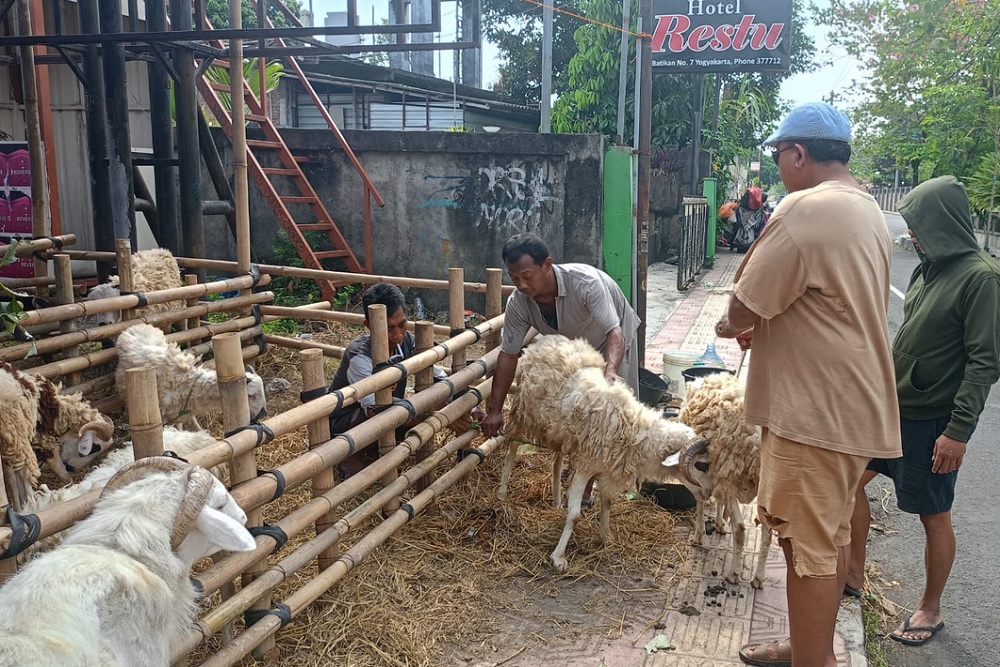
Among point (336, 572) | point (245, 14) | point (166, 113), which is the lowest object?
point (336, 572)

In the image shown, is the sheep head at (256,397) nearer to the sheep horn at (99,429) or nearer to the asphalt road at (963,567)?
the sheep horn at (99,429)

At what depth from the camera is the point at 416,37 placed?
19250 mm

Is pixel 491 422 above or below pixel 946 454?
below

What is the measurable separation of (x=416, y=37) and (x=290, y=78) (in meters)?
3.29

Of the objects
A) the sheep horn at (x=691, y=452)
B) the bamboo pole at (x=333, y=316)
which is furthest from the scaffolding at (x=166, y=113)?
the sheep horn at (x=691, y=452)

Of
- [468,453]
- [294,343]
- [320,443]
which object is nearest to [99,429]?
[320,443]

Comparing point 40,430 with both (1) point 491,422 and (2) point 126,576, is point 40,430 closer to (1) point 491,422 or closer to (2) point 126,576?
(1) point 491,422

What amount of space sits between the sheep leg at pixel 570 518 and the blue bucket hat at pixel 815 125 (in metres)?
2.16

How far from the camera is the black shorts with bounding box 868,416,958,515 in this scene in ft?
11.4

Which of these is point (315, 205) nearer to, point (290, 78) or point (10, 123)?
point (10, 123)

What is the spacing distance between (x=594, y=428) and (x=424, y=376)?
1.11 m

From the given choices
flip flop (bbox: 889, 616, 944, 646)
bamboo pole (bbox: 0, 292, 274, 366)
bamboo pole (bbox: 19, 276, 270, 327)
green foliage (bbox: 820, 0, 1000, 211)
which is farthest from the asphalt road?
green foliage (bbox: 820, 0, 1000, 211)

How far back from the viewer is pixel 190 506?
7.59 ft

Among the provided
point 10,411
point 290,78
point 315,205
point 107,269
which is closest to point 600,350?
point 10,411
